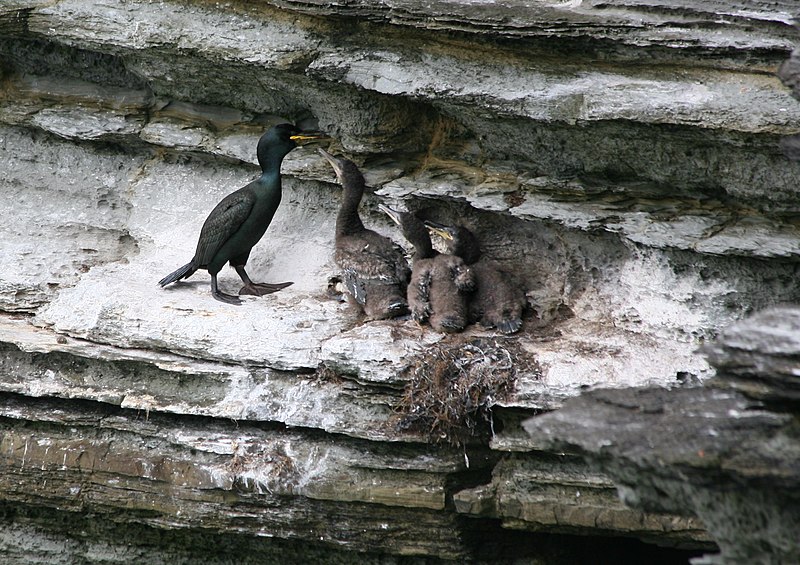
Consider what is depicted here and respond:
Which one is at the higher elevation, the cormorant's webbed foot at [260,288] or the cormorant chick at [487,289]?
the cormorant chick at [487,289]

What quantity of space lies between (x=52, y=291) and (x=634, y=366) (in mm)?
4284

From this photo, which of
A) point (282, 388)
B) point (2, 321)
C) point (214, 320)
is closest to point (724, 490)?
point (282, 388)

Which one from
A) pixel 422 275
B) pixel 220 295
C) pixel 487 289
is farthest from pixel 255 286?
pixel 487 289

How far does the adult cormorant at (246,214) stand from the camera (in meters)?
8.85

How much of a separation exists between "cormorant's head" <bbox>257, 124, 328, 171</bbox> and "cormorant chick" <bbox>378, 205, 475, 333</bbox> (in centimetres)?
129

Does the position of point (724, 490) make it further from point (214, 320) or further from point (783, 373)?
point (214, 320)

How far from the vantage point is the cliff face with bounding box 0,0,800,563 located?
296 inches

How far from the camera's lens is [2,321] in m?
9.02

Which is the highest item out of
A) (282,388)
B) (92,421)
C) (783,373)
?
(783,373)

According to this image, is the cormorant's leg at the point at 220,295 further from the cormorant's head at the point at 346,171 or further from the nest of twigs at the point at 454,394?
the nest of twigs at the point at 454,394

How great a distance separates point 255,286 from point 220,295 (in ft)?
0.94

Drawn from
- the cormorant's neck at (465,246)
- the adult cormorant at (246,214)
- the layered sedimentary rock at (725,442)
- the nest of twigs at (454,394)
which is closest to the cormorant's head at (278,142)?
the adult cormorant at (246,214)

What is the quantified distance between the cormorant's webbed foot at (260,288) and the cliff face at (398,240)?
6.4 inches

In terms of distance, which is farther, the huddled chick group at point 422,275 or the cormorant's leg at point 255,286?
the cormorant's leg at point 255,286
